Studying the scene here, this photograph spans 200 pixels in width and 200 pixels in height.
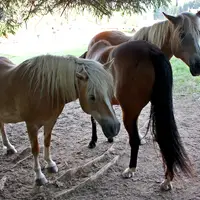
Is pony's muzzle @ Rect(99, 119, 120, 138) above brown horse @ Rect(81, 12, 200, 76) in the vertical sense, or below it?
below

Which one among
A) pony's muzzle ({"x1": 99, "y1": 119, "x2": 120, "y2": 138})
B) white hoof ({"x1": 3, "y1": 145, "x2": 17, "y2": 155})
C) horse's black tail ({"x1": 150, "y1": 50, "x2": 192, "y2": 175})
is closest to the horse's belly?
white hoof ({"x1": 3, "y1": 145, "x2": 17, "y2": 155})

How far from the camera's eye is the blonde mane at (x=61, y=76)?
201cm

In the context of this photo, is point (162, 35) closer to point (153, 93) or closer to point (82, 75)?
point (153, 93)

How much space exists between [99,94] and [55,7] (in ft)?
6.22

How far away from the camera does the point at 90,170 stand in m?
2.79

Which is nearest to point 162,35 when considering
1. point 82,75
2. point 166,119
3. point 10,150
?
point 166,119

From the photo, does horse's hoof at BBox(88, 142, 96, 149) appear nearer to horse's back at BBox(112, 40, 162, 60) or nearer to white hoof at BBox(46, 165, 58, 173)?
white hoof at BBox(46, 165, 58, 173)

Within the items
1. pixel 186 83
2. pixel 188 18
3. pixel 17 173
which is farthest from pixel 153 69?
pixel 186 83

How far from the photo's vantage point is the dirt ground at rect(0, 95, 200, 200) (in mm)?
2355

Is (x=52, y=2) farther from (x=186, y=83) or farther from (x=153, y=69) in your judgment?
(x=186, y=83)

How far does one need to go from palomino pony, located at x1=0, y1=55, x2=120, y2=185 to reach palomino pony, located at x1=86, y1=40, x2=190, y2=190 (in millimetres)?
A: 295

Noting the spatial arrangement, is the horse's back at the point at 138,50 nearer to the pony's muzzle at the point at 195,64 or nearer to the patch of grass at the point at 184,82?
the pony's muzzle at the point at 195,64

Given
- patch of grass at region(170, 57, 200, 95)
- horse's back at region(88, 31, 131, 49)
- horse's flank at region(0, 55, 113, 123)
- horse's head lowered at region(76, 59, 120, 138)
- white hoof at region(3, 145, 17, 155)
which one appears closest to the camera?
horse's head lowered at region(76, 59, 120, 138)

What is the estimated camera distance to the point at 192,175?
8.00ft
